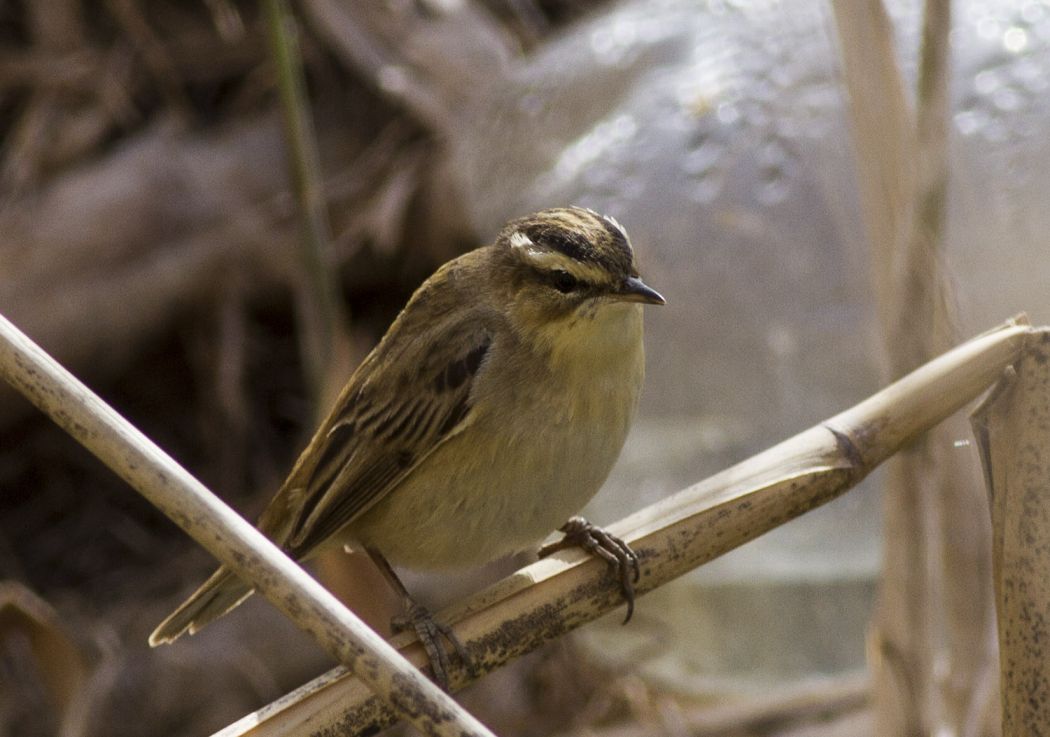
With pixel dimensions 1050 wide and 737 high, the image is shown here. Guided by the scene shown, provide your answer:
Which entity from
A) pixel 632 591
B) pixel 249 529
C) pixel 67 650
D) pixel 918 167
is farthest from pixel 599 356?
pixel 67 650

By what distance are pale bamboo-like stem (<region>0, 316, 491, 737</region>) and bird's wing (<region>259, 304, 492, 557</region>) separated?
83cm

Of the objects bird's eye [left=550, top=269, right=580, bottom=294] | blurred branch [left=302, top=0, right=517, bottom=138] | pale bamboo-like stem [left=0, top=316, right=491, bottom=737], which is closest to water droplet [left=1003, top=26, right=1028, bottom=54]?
blurred branch [left=302, top=0, right=517, bottom=138]

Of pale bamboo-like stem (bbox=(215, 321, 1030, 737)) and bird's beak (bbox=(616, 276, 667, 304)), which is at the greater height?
bird's beak (bbox=(616, 276, 667, 304))

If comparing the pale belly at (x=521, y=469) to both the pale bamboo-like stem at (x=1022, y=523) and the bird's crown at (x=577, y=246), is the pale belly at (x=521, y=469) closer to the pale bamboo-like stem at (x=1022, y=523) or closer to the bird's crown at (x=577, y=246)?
the bird's crown at (x=577, y=246)

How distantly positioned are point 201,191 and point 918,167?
291 centimetres

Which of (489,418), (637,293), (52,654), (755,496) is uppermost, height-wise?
(637,293)

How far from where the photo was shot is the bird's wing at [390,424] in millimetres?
2588

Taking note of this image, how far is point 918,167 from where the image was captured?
8.03 ft

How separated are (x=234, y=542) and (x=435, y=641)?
0.61m

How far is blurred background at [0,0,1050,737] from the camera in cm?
392

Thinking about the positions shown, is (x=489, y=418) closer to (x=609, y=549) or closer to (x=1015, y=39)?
(x=609, y=549)

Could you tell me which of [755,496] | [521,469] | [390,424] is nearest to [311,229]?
[390,424]

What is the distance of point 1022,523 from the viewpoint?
77.6 inches

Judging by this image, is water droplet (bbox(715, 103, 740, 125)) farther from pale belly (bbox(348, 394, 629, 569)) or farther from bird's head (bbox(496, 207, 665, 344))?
pale belly (bbox(348, 394, 629, 569))
